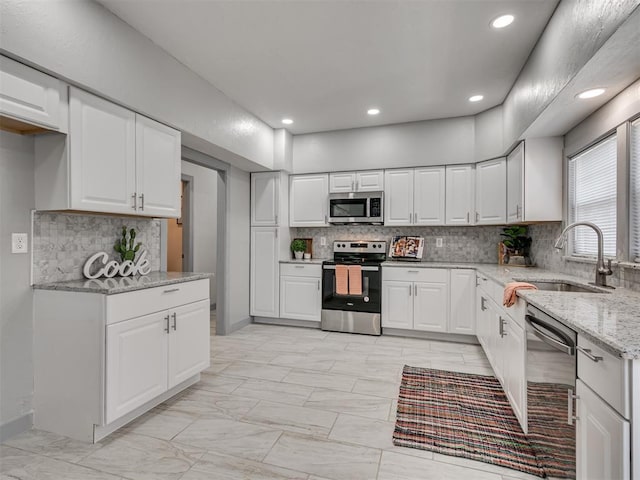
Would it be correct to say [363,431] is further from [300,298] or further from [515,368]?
[300,298]

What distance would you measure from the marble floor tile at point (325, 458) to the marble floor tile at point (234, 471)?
49 mm

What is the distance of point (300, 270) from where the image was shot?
178 inches

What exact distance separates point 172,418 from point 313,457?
3.30ft

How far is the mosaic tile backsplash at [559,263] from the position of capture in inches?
80.4

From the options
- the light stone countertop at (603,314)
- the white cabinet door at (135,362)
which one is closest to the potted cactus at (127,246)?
the white cabinet door at (135,362)

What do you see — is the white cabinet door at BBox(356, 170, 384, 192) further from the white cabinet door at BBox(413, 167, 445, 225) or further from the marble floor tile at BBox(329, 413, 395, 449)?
the marble floor tile at BBox(329, 413, 395, 449)

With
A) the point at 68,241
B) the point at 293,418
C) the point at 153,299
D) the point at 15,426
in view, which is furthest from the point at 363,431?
the point at 68,241

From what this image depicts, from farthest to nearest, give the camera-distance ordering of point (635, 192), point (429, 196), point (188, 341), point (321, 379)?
point (429, 196)
point (321, 379)
point (188, 341)
point (635, 192)

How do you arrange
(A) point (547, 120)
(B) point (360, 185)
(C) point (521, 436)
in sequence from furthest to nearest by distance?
(B) point (360, 185) → (A) point (547, 120) → (C) point (521, 436)

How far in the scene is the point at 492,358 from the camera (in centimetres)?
288

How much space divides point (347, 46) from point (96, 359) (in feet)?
8.78

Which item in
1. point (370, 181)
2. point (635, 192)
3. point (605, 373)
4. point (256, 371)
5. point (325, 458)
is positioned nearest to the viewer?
point (605, 373)

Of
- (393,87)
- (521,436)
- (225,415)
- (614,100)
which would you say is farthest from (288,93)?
(521,436)

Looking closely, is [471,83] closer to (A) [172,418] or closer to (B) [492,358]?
(B) [492,358]
